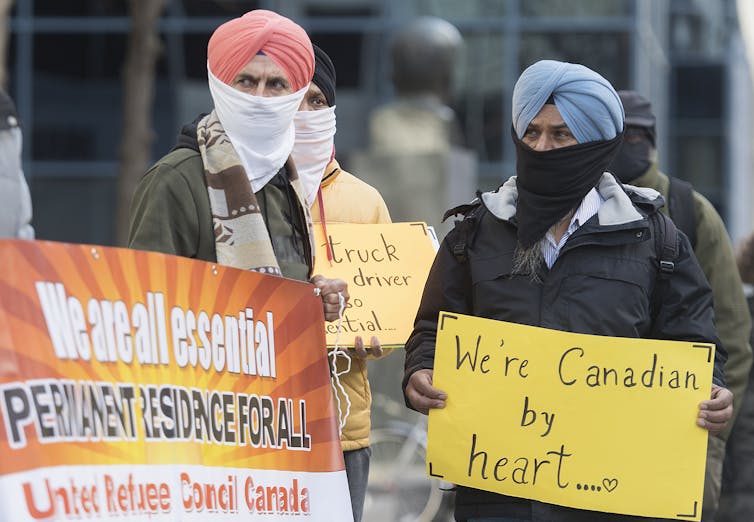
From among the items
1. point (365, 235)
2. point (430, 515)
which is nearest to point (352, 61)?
point (430, 515)

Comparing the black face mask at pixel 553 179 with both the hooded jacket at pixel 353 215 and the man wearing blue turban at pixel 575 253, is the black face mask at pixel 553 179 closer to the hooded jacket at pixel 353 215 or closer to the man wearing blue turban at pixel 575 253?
the man wearing blue turban at pixel 575 253

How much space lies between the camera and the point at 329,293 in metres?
4.10

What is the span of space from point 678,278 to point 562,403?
415 millimetres

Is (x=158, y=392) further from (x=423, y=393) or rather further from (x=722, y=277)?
(x=722, y=277)

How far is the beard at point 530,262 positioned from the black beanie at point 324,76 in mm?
1052

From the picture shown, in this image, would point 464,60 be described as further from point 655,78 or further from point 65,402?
point 65,402

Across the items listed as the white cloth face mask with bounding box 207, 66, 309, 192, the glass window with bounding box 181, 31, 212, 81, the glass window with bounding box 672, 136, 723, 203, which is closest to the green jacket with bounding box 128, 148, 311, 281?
the white cloth face mask with bounding box 207, 66, 309, 192

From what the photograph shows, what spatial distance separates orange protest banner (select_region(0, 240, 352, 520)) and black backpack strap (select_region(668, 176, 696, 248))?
5.94ft

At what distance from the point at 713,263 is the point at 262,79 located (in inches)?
76.8

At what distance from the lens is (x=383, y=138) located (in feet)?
41.2

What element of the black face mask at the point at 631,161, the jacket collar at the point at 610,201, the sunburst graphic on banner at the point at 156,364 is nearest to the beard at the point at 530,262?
the jacket collar at the point at 610,201

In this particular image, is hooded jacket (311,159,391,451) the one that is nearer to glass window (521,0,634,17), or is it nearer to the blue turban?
the blue turban

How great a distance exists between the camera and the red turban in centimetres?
405

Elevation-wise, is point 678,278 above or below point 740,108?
above
